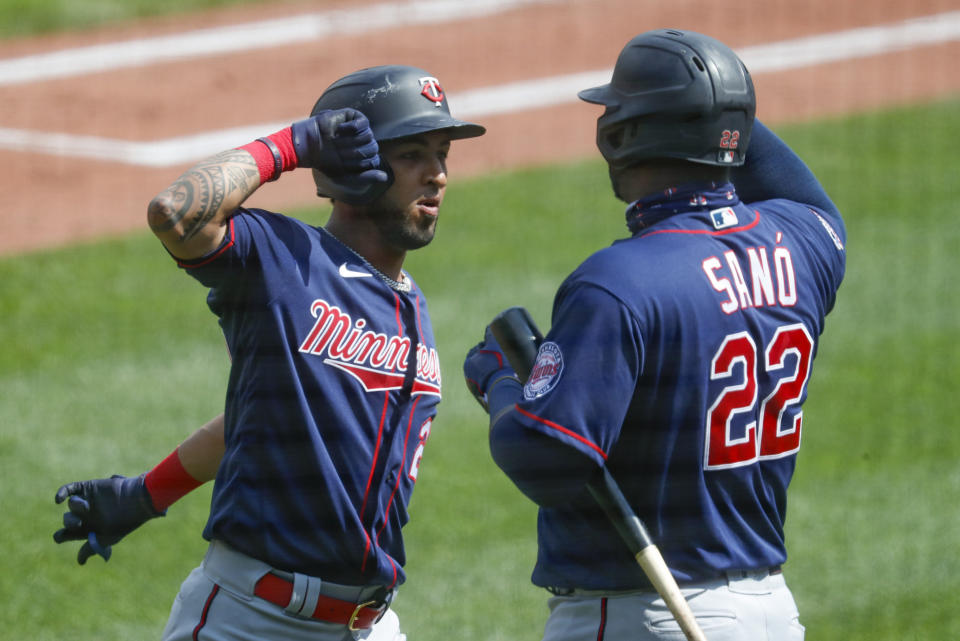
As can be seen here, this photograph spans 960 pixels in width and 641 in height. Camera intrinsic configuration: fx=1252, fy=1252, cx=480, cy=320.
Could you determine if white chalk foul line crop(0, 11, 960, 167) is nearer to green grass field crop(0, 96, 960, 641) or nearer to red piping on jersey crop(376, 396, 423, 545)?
green grass field crop(0, 96, 960, 641)

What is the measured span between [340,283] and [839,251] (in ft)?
4.20

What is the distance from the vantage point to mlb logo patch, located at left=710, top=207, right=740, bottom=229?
2.95 m

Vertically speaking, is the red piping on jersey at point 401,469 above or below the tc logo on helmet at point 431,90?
below

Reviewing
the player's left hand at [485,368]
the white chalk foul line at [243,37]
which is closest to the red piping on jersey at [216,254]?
the player's left hand at [485,368]

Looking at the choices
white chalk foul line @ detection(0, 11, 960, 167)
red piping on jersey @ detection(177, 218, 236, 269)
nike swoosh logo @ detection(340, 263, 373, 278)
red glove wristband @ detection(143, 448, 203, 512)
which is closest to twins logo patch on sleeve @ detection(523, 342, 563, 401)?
nike swoosh logo @ detection(340, 263, 373, 278)

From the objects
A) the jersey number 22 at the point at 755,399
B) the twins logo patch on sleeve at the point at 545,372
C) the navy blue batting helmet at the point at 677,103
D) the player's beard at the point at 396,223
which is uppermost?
the navy blue batting helmet at the point at 677,103

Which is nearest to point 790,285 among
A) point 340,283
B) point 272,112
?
point 340,283

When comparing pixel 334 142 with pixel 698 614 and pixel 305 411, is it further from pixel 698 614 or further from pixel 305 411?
pixel 698 614

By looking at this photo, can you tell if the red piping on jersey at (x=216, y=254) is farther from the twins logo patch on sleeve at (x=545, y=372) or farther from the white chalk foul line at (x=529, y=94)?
the white chalk foul line at (x=529, y=94)

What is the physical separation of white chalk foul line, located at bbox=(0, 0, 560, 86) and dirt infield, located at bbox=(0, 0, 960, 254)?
16 cm

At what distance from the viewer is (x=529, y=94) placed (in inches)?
471

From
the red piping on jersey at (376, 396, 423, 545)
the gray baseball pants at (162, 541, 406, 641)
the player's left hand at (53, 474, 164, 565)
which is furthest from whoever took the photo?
the player's left hand at (53, 474, 164, 565)

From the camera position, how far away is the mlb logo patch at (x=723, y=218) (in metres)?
2.95

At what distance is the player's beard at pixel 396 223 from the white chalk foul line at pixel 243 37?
922 cm
